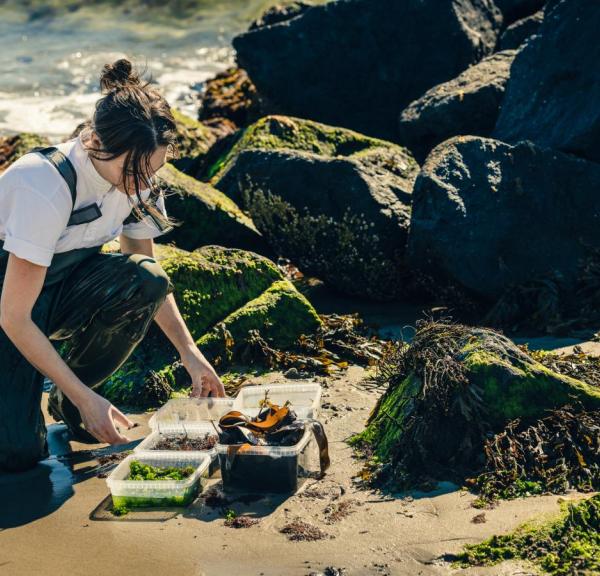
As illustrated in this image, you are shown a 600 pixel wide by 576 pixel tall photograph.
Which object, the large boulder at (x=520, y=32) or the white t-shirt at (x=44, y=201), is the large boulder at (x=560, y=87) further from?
the white t-shirt at (x=44, y=201)

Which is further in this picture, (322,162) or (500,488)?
(322,162)

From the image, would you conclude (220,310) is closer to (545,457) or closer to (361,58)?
(545,457)

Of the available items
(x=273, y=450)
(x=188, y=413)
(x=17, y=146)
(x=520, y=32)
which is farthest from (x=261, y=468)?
(x=520, y=32)

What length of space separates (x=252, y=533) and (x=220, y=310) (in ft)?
7.66

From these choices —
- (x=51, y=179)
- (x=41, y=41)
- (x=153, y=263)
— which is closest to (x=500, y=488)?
(x=153, y=263)

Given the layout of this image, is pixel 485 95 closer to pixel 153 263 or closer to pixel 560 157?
pixel 560 157

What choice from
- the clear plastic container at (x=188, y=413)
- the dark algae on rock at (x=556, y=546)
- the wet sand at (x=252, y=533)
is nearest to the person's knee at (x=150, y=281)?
the clear plastic container at (x=188, y=413)

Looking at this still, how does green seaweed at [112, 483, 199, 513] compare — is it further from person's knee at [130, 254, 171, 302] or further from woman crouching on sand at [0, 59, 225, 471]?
person's knee at [130, 254, 171, 302]

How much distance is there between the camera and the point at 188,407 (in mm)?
4824

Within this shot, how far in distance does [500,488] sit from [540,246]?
3022 mm

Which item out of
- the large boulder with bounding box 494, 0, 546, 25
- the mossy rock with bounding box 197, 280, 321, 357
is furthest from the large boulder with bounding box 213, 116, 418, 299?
the large boulder with bounding box 494, 0, 546, 25

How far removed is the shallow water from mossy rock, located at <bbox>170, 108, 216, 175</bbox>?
4755 mm

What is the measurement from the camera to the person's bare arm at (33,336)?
4.05 metres

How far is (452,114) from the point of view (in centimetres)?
844
